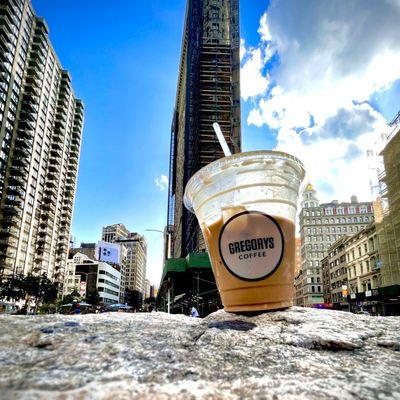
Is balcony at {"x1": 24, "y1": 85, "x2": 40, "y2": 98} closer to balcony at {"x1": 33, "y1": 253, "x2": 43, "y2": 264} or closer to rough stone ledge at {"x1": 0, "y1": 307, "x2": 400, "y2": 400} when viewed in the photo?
balcony at {"x1": 33, "y1": 253, "x2": 43, "y2": 264}

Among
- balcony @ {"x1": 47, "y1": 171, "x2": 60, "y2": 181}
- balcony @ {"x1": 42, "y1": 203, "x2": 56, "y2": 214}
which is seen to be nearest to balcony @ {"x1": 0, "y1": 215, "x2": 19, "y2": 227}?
balcony @ {"x1": 42, "y1": 203, "x2": 56, "y2": 214}

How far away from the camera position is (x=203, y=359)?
3.94 feet

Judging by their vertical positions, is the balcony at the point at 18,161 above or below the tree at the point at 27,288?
above

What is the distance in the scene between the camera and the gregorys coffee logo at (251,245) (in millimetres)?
1804

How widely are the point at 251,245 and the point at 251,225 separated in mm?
107

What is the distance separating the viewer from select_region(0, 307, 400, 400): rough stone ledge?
908 millimetres

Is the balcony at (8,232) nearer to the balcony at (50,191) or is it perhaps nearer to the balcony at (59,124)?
the balcony at (50,191)

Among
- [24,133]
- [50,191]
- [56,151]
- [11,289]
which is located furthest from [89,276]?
[11,289]

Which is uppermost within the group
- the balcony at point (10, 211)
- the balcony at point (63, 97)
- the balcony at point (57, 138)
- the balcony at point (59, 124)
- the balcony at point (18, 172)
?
the balcony at point (63, 97)

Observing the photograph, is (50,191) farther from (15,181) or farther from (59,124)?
(59,124)

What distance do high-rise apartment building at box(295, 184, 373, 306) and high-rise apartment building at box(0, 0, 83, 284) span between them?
62588 millimetres

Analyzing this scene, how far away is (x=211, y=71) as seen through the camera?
51.2m

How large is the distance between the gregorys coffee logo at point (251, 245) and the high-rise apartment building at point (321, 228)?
98148mm

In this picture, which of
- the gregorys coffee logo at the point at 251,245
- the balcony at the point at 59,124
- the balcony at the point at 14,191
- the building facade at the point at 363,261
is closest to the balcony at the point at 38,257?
the balcony at the point at 14,191
